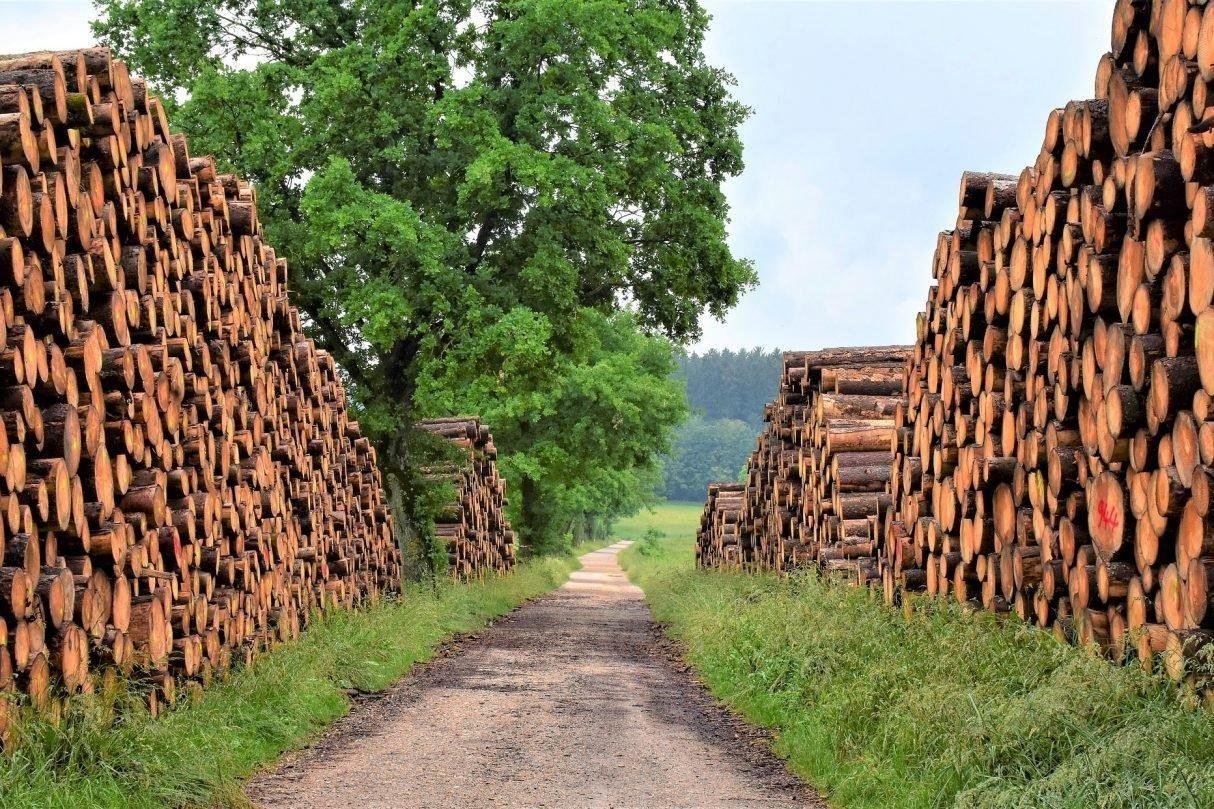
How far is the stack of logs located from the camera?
1492 cm

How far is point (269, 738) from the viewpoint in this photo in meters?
8.70

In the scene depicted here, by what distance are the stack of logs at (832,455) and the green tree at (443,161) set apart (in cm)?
400

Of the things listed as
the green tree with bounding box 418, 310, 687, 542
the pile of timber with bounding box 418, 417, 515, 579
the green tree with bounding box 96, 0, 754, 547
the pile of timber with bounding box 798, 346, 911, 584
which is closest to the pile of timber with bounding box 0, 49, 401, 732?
the pile of timber with bounding box 798, 346, 911, 584

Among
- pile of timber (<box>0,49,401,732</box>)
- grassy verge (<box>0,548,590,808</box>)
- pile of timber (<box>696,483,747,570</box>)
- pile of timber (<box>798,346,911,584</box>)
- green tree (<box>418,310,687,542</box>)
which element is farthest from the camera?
green tree (<box>418,310,687,542</box>)

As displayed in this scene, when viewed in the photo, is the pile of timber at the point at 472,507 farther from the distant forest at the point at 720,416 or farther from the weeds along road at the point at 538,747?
the distant forest at the point at 720,416

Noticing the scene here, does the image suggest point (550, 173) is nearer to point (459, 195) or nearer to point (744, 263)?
point (459, 195)

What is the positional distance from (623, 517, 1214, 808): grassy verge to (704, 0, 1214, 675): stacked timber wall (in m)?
0.35

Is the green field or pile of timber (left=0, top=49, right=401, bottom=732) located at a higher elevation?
pile of timber (left=0, top=49, right=401, bottom=732)

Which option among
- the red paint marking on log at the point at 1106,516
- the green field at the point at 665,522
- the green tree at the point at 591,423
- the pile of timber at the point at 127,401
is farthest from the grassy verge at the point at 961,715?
the green field at the point at 665,522

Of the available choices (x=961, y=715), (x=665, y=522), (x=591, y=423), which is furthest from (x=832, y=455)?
(x=665, y=522)

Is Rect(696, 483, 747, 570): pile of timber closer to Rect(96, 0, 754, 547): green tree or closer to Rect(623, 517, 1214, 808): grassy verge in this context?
Rect(96, 0, 754, 547): green tree

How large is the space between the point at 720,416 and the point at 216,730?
16649 cm

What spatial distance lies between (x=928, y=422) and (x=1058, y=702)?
5576 mm

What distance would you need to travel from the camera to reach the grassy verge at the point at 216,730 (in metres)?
6.12
